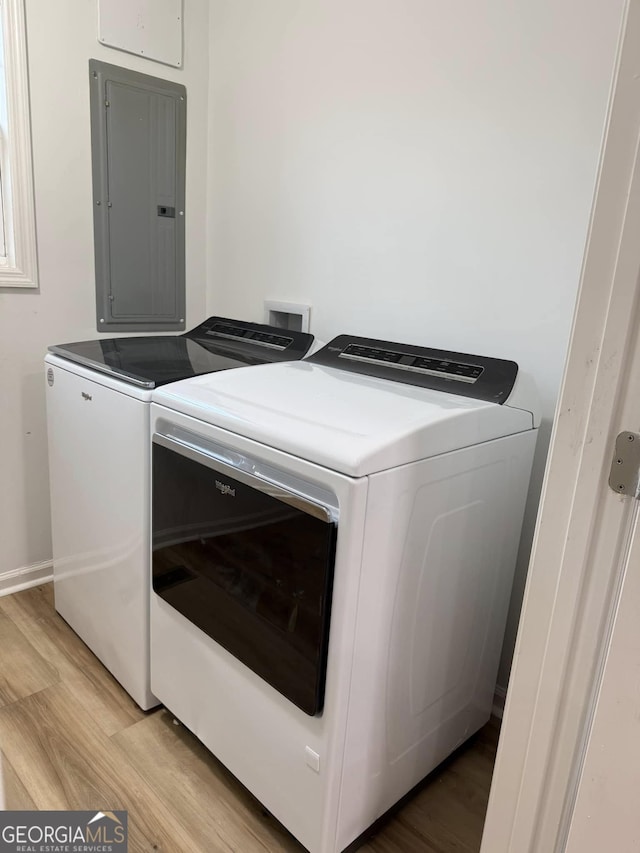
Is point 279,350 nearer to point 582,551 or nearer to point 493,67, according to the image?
point 493,67

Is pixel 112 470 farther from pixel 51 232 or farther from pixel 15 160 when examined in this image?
pixel 15 160

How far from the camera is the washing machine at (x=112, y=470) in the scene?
58.2 inches

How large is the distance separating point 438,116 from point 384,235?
1.12 feet

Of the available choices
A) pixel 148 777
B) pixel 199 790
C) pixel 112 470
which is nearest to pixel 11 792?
pixel 148 777

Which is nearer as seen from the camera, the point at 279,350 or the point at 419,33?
the point at 419,33

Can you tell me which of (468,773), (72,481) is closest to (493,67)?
(72,481)

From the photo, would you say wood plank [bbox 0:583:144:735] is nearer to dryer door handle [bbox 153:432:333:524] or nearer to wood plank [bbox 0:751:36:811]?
wood plank [bbox 0:751:36:811]

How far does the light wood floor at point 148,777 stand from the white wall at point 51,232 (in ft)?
1.98

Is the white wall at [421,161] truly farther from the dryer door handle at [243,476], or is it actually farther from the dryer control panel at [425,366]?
the dryer door handle at [243,476]

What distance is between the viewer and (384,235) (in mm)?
1727

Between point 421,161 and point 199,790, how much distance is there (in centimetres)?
173

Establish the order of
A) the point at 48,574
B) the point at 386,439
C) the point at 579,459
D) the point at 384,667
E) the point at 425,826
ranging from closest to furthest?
the point at 579,459
the point at 386,439
the point at 384,667
the point at 425,826
the point at 48,574

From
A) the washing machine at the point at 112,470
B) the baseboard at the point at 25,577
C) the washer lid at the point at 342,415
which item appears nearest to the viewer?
the washer lid at the point at 342,415

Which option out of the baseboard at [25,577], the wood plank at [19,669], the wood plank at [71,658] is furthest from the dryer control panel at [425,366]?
the baseboard at [25,577]
